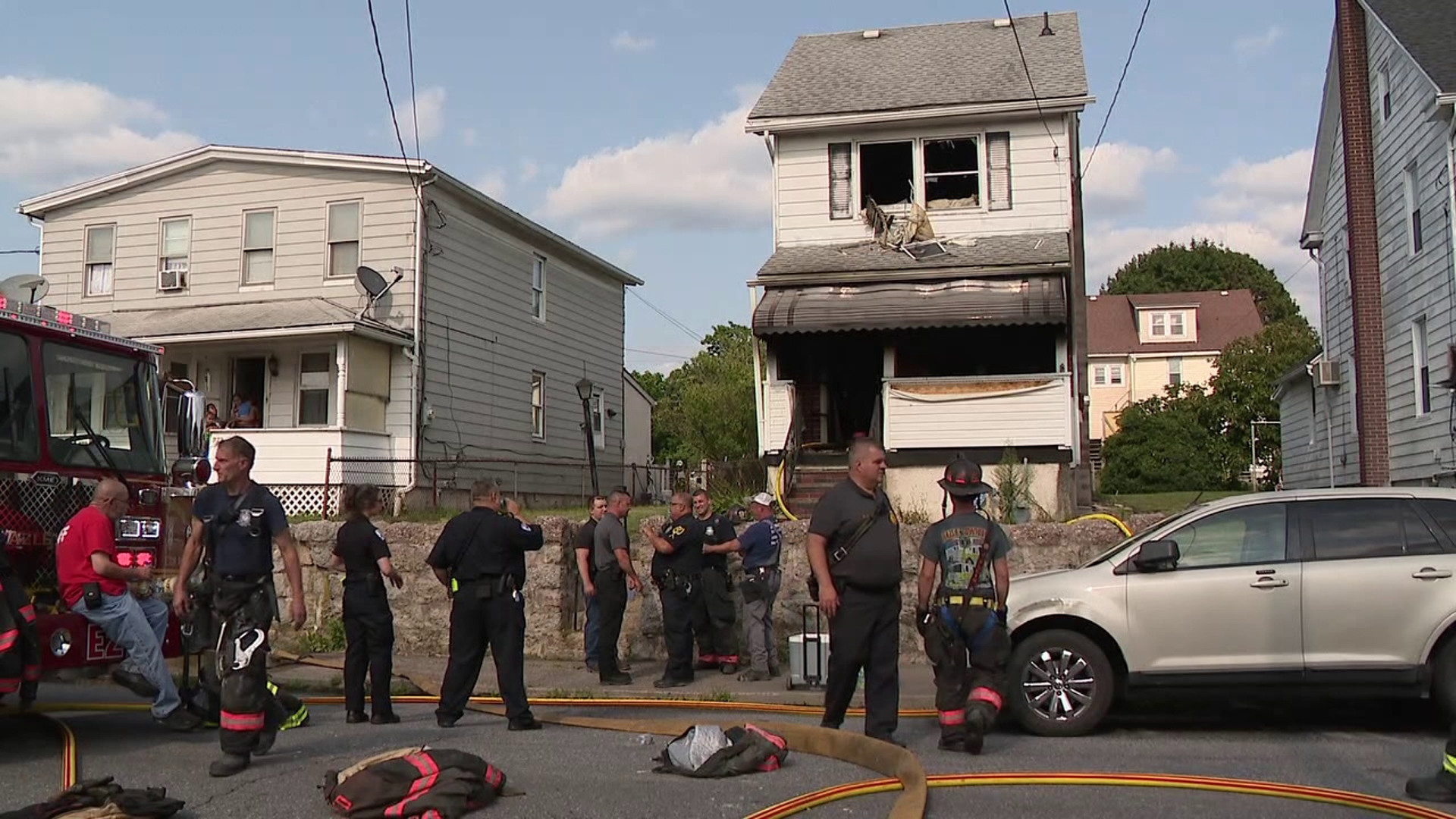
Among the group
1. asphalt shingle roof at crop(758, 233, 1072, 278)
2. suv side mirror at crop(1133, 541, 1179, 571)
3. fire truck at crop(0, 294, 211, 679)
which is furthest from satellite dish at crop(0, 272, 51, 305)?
asphalt shingle roof at crop(758, 233, 1072, 278)

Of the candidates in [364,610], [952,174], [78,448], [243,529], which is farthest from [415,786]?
[952,174]

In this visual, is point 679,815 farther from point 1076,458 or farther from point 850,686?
point 1076,458

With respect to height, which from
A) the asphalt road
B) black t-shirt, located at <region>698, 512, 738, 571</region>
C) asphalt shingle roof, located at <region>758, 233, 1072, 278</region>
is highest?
asphalt shingle roof, located at <region>758, 233, 1072, 278</region>

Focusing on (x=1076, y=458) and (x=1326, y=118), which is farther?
(x=1326, y=118)

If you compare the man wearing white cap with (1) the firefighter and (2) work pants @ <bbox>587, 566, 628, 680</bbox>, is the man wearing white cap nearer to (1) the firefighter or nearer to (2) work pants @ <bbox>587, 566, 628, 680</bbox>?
(2) work pants @ <bbox>587, 566, 628, 680</bbox>

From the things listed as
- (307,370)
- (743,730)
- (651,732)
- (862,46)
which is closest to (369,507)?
(651,732)

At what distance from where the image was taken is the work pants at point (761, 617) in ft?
36.4

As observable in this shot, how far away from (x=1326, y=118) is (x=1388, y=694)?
19.5 meters

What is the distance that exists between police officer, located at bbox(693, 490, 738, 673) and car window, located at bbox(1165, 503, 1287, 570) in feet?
13.7

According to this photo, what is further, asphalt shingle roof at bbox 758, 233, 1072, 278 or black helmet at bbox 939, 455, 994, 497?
asphalt shingle roof at bbox 758, 233, 1072, 278

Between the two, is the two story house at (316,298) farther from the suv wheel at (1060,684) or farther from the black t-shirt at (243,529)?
the suv wheel at (1060,684)

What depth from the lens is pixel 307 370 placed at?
2223cm

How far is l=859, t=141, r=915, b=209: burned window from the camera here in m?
20.8

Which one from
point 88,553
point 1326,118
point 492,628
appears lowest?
point 492,628
